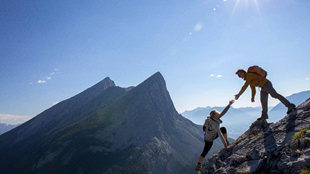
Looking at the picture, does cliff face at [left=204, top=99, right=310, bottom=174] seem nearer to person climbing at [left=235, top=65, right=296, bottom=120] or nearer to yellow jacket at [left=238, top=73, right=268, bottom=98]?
person climbing at [left=235, top=65, right=296, bottom=120]

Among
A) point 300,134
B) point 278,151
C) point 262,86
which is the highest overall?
point 262,86

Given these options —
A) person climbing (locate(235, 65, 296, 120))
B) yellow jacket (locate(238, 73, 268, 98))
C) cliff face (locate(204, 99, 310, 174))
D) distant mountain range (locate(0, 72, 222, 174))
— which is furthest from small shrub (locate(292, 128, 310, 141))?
distant mountain range (locate(0, 72, 222, 174))

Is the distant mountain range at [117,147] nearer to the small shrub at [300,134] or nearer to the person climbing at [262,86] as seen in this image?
the person climbing at [262,86]

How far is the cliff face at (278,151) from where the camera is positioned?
18.0 ft

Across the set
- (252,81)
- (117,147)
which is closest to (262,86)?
(252,81)

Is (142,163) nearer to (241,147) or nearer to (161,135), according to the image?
(161,135)

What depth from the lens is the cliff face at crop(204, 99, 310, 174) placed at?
5.48 m

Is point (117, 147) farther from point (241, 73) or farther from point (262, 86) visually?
point (262, 86)

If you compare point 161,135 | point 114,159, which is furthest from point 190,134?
point 114,159

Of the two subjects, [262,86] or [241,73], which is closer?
[262,86]

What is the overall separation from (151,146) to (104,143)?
51400 millimetres

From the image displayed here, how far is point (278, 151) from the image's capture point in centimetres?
640

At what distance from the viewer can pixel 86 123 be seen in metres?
173

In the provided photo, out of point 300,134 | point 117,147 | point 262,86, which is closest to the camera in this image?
point 300,134
